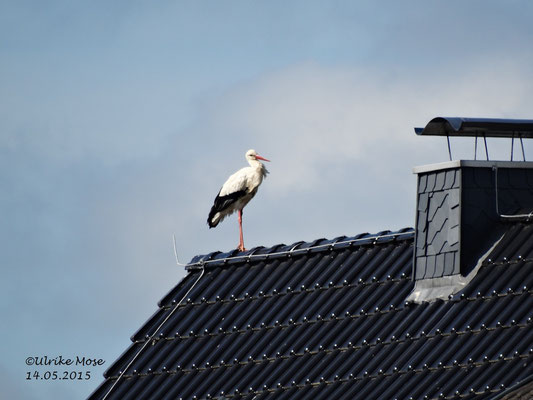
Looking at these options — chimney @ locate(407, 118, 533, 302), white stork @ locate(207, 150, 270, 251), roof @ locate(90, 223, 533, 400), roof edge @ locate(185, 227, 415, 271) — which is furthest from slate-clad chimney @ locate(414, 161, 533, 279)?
white stork @ locate(207, 150, 270, 251)

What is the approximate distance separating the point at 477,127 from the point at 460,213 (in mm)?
1497

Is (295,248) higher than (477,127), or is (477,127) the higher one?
(477,127)

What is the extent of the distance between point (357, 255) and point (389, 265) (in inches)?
24.8

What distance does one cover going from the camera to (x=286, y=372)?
65.1 ft

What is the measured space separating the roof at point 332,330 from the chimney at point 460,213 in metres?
0.21

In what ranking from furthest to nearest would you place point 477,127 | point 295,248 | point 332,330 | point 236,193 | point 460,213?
point 236,193 → point 295,248 → point 477,127 → point 460,213 → point 332,330

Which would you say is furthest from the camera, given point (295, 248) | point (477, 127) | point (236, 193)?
point (236, 193)

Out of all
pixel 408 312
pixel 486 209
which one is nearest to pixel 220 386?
pixel 408 312

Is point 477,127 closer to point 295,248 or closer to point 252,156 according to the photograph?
point 295,248

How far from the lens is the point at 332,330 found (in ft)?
66.1

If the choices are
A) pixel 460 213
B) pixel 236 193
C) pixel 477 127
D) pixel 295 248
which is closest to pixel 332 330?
pixel 460 213

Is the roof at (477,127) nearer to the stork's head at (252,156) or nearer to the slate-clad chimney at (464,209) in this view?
the slate-clad chimney at (464,209)

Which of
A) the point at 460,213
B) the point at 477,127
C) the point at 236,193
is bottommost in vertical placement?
the point at 460,213

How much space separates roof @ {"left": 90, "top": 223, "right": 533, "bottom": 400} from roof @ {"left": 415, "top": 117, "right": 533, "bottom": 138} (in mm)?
1278
